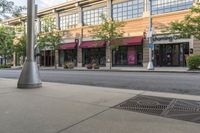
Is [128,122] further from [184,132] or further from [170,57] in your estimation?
[170,57]

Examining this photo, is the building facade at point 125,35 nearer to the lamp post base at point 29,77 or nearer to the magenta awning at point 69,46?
the magenta awning at point 69,46

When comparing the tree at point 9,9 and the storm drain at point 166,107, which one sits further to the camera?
the tree at point 9,9

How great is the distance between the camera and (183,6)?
2933 cm

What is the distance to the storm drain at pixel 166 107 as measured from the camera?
590 cm

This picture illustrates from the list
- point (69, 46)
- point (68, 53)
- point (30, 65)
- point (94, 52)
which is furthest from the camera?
point (68, 53)

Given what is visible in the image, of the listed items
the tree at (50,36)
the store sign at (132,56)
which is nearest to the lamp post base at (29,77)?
the store sign at (132,56)

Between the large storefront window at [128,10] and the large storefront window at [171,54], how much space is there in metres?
5.42

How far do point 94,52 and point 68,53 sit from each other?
18.6ft

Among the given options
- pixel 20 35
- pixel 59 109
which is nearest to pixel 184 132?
pixel 59 109

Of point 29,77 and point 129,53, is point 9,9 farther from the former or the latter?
point 129,53

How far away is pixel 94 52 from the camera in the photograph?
37.6 m

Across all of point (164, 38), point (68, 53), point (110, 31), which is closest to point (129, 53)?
point (110, 31)

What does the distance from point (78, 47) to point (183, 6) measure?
1651cm

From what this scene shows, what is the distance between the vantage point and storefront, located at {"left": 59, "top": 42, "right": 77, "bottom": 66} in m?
39.8
